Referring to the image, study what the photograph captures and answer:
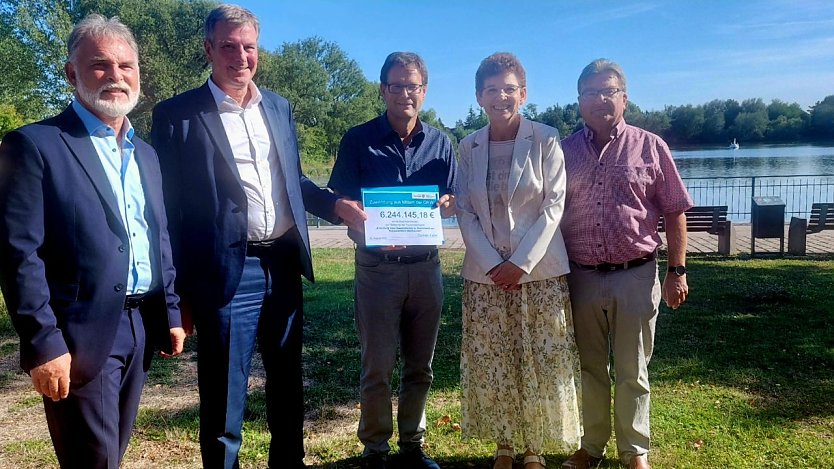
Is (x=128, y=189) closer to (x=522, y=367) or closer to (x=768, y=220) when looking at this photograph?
(x=522, y=367)

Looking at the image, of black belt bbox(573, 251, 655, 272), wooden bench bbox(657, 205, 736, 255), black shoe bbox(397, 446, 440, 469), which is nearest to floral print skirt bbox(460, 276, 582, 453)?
black belt bbox(573, 251, 655, 272)

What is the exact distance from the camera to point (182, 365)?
5898 mm

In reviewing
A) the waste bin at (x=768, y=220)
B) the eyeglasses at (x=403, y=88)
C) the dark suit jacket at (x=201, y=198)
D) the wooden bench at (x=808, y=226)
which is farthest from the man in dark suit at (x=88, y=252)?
the wooden bench at (x=808, y=226)

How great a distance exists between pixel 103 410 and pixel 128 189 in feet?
2.99

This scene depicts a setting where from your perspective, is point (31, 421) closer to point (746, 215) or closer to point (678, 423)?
point (678, 423)

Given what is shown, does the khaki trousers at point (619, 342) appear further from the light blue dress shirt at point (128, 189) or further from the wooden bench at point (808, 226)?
the wooden bench at point (808, 226)

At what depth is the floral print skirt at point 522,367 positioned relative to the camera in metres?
3.41

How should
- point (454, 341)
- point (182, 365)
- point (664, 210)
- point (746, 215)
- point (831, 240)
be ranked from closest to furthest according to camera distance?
point (664, 210)
point (182, 365)
point (454, 341)
point (831, 240)
point (746, 215)

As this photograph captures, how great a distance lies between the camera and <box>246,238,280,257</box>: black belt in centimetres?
312

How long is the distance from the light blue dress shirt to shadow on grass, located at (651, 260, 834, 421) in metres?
4.23

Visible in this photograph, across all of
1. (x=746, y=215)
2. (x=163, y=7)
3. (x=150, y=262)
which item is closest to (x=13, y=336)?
(x=150, y=262)

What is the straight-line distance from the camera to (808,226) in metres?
12.2

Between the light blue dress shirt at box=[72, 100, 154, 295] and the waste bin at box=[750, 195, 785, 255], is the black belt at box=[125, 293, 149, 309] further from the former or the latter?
the waste bin at box=[750, 195, 785, 255]

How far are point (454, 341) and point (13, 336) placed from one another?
509cm
